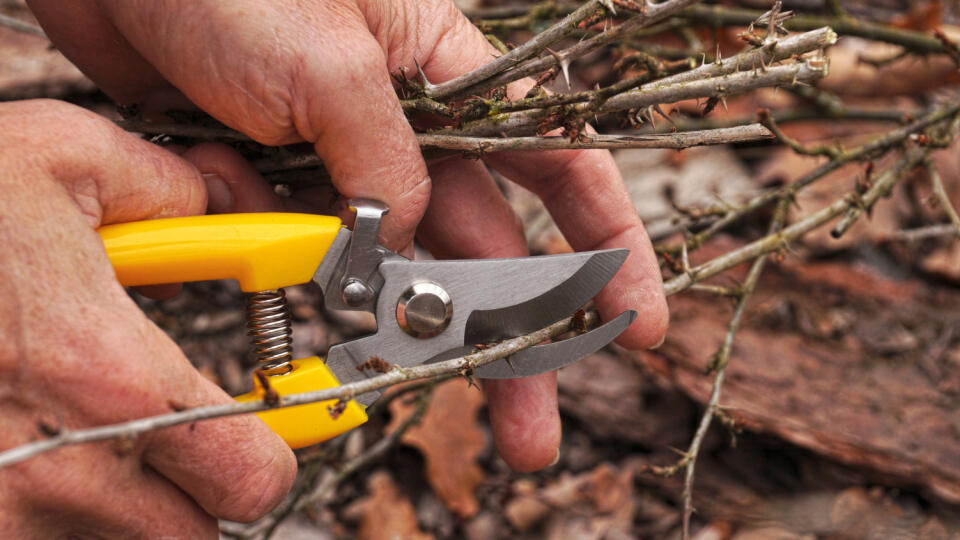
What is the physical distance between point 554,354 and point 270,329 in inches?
30.5

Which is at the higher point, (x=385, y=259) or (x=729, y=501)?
(x=385, y=259)

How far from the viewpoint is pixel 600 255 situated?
188 cm

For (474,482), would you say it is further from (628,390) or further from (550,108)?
(550,108)

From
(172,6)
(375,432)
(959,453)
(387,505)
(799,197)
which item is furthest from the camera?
(799,197)

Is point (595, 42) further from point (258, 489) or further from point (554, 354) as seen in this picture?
point (258, 489)

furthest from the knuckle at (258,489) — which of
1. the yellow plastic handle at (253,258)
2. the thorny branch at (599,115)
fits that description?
the thorny branch at (599,115)

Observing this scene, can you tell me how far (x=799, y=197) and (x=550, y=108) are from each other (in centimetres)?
222

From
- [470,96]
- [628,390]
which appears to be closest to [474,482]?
[628,390]

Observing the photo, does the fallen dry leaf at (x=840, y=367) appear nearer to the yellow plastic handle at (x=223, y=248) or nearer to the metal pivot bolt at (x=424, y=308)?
the metal pivot bolt at (x=424, y=308)

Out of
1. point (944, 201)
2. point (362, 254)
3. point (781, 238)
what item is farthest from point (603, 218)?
point (944, 201)

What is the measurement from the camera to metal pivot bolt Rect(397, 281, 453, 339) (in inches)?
74.3

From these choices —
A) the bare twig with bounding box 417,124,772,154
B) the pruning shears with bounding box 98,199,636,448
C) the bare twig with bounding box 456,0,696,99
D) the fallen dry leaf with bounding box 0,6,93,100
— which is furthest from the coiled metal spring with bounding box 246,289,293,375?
the fallen dry leaf with bounding box 0,6,93,100

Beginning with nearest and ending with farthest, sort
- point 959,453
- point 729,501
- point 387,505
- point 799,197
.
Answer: point 959,453 → point 729,501 → point 387,505 → point 799,197

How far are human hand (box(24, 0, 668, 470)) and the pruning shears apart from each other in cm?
16
